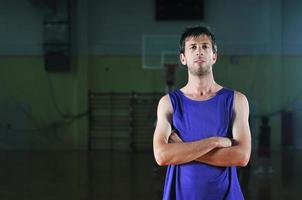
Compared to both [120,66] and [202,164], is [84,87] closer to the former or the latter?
[120,66]

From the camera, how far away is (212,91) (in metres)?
1.58

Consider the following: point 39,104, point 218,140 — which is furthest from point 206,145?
point 39,104

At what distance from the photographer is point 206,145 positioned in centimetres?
148

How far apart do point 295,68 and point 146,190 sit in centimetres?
642

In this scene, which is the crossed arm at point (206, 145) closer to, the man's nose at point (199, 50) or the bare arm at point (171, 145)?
the bare arm at point (171, 145)

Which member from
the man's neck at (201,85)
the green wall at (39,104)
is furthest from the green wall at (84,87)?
the man's neck at (201,85)

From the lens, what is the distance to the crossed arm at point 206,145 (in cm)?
149

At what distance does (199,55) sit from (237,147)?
0.31 metres

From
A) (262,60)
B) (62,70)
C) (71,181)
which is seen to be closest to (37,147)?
(62,70)

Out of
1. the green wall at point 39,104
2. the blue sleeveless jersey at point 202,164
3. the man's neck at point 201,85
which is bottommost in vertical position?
the green wall at point 39,104

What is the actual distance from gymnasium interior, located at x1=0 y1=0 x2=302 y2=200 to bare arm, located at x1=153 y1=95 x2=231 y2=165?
986 cm

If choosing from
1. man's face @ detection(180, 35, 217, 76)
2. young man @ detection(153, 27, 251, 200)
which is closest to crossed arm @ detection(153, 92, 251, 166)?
young man @ detection(153, 27, 251, 200)

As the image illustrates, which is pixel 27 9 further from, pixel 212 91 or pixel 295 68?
pixel 212 91

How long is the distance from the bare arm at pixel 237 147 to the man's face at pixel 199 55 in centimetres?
14
